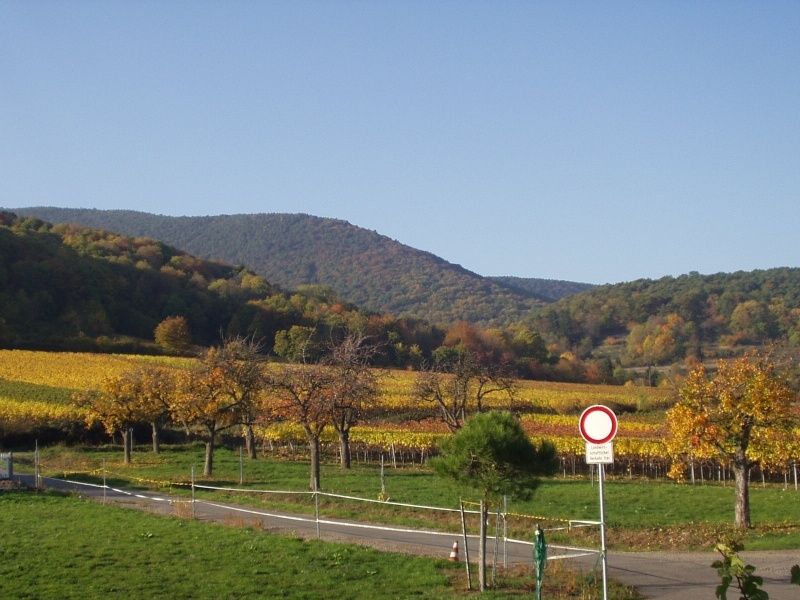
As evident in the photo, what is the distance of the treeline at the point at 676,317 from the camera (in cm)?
11762

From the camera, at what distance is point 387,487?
105 feet

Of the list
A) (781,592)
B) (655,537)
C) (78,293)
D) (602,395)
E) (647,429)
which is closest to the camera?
(781,592)

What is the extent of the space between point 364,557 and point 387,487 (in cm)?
1480

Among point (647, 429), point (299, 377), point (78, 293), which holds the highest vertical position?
point (78, 293)

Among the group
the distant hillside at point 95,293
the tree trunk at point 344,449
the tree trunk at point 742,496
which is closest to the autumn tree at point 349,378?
the tree trunk at point 344,449

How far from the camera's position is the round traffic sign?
38.2 feet

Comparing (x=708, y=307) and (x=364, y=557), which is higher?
(x=708, y=307)

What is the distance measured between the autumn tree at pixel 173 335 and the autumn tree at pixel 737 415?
244 ft

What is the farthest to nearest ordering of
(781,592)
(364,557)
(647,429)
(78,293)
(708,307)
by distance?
1. (708,307)
2. (78,293)
3. (647,429)
4. (364,557)
5. (781,592)

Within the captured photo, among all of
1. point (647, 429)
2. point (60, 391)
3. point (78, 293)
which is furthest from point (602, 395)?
point (78, 293)

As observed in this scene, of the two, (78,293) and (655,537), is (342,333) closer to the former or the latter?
(78,293)

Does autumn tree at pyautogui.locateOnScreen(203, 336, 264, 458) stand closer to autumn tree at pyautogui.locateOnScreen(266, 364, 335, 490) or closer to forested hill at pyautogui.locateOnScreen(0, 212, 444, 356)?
autumn tree at pyautogui.locateOnScreen(266, 364, 335, 490)

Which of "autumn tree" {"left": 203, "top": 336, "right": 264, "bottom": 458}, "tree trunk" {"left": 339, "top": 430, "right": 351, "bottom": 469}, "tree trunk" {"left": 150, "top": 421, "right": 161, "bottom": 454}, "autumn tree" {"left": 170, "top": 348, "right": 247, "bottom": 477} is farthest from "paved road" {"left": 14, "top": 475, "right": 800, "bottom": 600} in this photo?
"tree trunk" {"left": 150, "top": 421, "right": 161, "bottom": 454}

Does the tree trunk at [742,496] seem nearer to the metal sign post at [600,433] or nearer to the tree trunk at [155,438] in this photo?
the metal sign post at [600,433]
